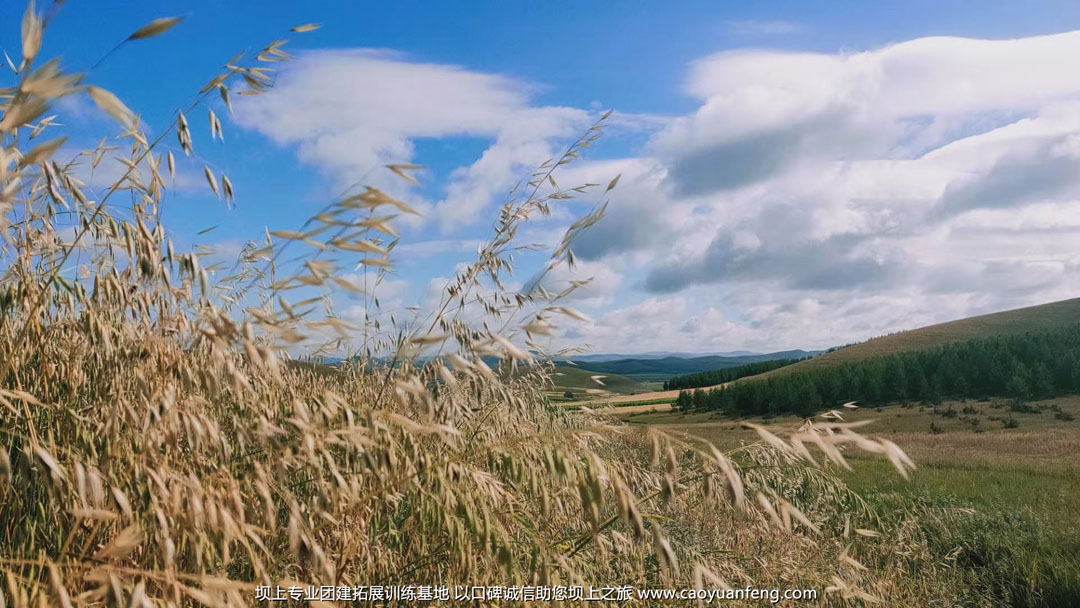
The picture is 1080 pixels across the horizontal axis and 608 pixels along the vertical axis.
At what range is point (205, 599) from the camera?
4.17ft

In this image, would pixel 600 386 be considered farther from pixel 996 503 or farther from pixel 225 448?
pixel 996 503

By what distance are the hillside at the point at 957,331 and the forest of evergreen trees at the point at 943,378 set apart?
659 cm

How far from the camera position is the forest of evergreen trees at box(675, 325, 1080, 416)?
32969mm

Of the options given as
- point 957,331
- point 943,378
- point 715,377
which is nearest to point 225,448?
point 943,378

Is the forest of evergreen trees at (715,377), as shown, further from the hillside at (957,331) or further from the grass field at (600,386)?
the grass field at (600,386)

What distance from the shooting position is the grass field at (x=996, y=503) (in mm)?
5461

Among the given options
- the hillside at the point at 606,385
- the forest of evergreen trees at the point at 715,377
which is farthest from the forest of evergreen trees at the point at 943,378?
the hillside at the point at 606,385

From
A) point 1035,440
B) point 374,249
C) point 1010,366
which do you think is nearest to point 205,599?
point 374,249

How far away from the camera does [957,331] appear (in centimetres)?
5597

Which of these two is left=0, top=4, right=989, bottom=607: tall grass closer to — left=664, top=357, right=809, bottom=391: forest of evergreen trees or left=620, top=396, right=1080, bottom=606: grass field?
left=620, top=396, right=1080, bottom=606: grass field

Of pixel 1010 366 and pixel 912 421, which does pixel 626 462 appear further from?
pixel 1010 366

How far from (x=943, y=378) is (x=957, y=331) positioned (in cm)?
2227

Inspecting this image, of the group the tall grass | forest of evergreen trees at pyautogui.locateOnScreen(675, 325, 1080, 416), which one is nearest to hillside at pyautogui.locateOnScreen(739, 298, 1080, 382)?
forest of evergreen trees at pyautogui.locateOnScreen(675, 325, 1080, 416)

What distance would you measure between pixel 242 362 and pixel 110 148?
0.95 meters
